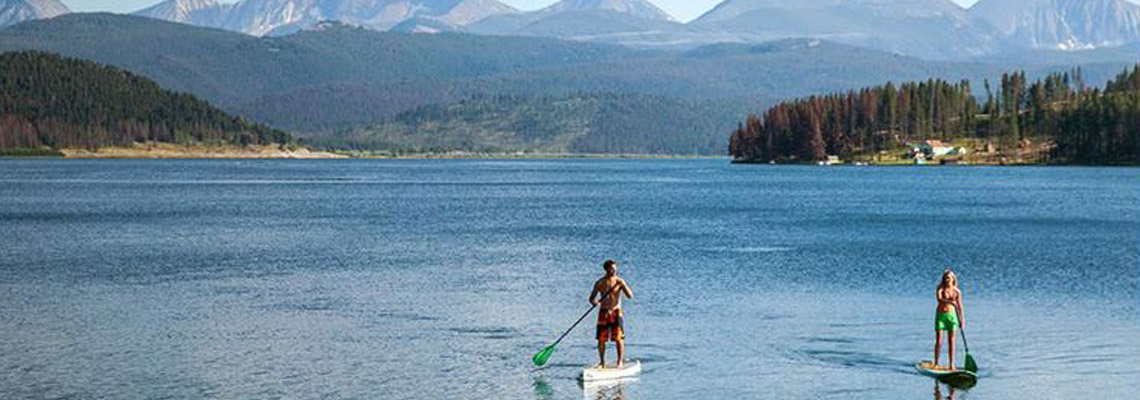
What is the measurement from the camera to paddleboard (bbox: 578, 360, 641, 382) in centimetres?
4622

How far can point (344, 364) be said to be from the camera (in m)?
49.1

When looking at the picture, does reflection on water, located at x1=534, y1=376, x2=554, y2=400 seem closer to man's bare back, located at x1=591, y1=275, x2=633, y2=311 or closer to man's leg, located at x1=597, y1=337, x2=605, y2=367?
man's leg, located at x1=597, y1=337, x2=605, y2=367

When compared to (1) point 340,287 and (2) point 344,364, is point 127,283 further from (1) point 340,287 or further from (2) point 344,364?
(2) point 344,364

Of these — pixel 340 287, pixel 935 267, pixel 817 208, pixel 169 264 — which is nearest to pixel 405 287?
pixel 340 287

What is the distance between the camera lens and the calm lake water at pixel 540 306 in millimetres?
46125

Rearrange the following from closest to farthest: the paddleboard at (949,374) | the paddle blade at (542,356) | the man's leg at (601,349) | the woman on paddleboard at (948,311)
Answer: the paddleboard at (949,374)
the woman on paddleboard at (948,311)
the man's leg at (601,349)
the paddle blade at (542,356)

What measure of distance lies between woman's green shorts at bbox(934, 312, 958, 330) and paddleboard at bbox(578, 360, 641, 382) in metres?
9.49

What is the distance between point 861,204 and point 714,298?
317 feet

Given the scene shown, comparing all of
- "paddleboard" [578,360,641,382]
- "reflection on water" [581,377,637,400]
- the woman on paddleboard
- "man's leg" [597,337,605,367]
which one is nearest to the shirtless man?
"man's leg" [597,337,605,367]

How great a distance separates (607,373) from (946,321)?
10.7 meters

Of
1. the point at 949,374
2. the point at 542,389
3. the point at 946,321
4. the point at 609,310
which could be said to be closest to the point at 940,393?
the point at 949,374

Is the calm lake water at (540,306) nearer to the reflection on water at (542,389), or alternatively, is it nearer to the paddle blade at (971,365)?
the reflection on water at (542,389)

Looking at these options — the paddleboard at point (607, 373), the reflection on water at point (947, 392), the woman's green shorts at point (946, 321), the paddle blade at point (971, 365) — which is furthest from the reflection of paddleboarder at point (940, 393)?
the paddleboard at point (607, 373)

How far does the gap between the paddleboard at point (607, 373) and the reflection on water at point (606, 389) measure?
0.16m
